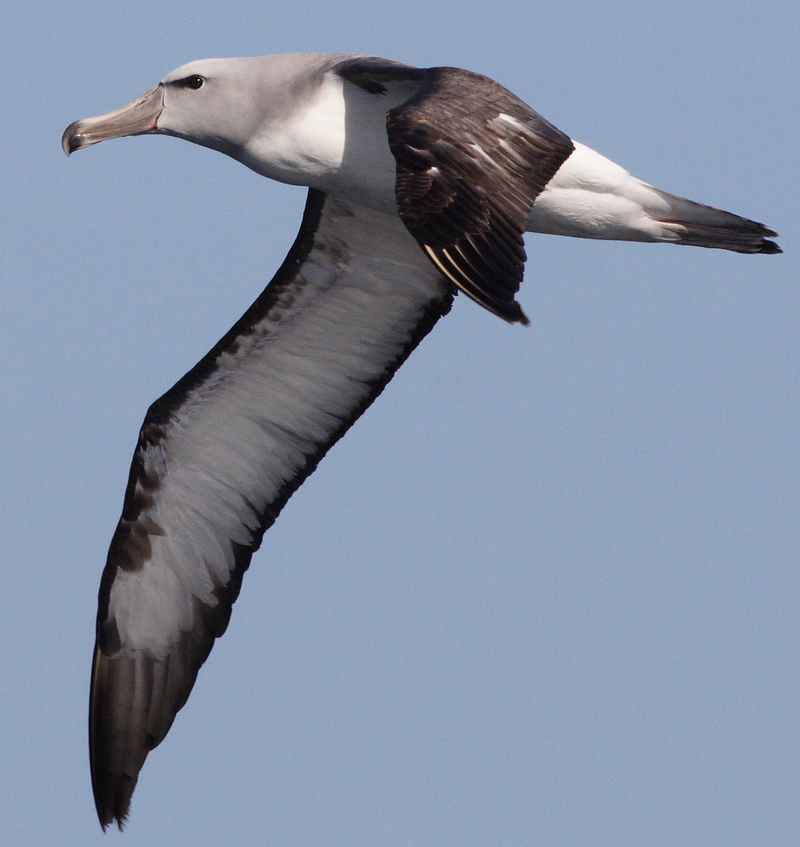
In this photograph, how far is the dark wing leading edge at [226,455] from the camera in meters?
12.1

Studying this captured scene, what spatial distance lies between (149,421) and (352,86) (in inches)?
121

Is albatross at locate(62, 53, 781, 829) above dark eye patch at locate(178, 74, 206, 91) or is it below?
below

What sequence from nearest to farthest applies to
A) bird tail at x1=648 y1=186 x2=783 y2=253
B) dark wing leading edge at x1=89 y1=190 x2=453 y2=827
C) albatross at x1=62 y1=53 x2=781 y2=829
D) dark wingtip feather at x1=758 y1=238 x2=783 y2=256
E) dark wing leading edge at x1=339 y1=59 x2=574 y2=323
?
dark wing leading edge at x1=339 y1=59 x2=574 y2=323 < albatross at x1=62 y1=53 x2=781 y2=829 < bird tail at x1=648 y1=186 x2=783 y2=253 < dark wingtip feather at x1=758 y1=238 x2=783 y2=256 < dark wing leading edge at x1=89 y1=190 x2=453 y2=827

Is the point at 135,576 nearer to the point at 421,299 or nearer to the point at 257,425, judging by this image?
the point at 257,425

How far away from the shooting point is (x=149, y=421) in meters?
12.2

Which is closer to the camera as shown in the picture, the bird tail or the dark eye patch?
the dark eye patch

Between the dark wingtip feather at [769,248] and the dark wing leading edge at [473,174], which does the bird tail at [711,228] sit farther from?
the dark wing leading edge at [473,174]

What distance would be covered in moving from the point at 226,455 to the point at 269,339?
3.10ft

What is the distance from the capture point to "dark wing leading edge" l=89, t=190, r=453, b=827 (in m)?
12.1

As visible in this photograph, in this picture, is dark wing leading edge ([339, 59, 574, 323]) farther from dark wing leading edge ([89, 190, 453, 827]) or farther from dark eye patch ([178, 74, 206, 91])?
dark wing leading edge ([89, 190, 453, 827])

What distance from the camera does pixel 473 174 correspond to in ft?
28.7

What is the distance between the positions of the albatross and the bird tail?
0.01 metres

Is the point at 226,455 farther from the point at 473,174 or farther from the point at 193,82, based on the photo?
the point at 473,174

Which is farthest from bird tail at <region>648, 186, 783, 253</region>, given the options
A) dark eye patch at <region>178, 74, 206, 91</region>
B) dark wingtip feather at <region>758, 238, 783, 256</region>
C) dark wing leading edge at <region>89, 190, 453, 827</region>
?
dark eye patch at <region>178, 74, 206, 91</region>
